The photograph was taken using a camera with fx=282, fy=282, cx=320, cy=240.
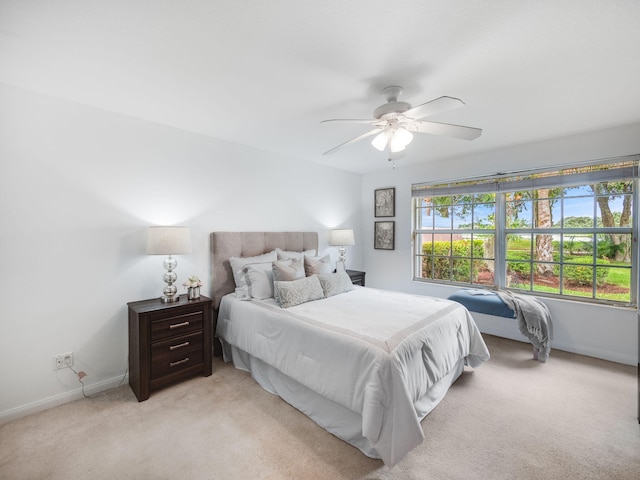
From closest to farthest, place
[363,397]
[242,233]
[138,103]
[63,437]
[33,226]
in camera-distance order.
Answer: [363,397] < [63,437] < [33,226] < [138,103] < [242,233]

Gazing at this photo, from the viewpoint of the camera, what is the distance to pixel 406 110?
76.2 inches

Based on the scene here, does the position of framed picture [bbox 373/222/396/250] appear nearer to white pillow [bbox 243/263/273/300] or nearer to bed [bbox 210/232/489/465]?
bed [bbox 210/232/489/465]

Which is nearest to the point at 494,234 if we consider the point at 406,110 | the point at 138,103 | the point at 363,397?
the point at 406,110

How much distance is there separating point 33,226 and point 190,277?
123 centimetres

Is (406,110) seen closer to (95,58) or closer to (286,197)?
(95,58)

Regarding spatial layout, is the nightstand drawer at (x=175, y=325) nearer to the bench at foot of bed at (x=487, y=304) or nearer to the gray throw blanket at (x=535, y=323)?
the bench at foot of bed at (x=487, y=304)

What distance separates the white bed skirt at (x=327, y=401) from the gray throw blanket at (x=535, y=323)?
0.94 metres

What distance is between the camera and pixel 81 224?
92.7 inches

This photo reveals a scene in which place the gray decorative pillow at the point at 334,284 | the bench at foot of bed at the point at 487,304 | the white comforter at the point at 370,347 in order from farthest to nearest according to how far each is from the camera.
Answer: the bench at foot of bed at the point at 487,304, the gray decorative pillow at the point at 334,284, the white comforter at the point at 370,347

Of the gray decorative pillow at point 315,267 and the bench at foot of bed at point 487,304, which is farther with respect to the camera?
the gray decorative pillow at point 315,267

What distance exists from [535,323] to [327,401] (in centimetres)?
241

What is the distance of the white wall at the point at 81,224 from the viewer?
6.84 feet

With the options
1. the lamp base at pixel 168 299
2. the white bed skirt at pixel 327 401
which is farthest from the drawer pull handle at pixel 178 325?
the white bed skirt at pixel 327 401

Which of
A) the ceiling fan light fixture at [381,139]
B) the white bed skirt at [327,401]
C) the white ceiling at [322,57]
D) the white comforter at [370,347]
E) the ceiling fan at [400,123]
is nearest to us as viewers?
the white ceiling at [322,57]
